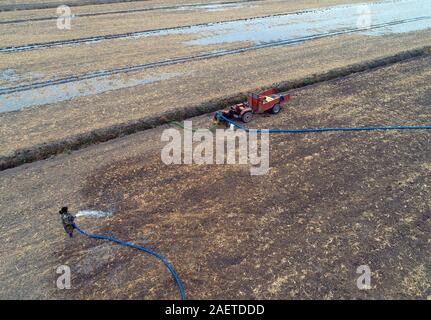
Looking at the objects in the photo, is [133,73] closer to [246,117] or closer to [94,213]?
[246,117]

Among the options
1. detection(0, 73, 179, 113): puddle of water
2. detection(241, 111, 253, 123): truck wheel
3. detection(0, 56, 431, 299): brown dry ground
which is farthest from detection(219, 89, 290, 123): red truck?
detection(0, 73, 179, 113): puddle of water

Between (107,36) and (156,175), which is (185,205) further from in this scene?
(107,36)

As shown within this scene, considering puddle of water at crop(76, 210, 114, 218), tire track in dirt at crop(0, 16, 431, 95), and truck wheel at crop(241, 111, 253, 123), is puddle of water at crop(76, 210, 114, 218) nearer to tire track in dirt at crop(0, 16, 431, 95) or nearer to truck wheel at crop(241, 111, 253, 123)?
truck wheel at crop(241, 111, 253, 123)

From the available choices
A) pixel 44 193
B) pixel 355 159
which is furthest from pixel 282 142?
pixel 44 193

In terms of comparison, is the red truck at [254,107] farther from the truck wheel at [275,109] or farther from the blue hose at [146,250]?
the blue hose at [146,250]

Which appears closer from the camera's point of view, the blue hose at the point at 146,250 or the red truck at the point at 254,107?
the blue hose at the point at 146,250

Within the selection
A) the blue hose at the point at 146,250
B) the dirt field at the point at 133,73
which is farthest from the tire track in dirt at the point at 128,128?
the blue hose at the point at 146,250

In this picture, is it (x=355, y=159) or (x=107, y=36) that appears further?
(x=107, y=36)

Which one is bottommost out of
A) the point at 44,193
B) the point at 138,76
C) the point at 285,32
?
the point at 44,193
